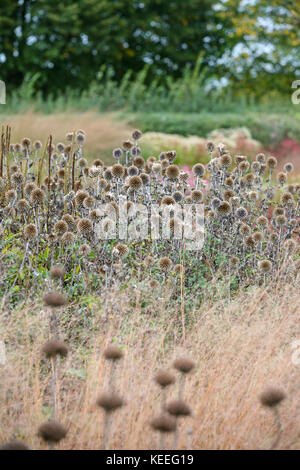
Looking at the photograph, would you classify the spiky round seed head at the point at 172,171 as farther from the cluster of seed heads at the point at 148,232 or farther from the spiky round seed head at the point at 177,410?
the spiky round seed head at the point at 177,410

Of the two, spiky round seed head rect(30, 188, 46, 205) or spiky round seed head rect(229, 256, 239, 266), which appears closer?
spiky round seed head rect(30, 188, 46, 205)

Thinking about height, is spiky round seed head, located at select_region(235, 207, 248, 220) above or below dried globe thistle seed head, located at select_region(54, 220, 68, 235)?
above

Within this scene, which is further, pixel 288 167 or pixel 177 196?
pixel 288 167

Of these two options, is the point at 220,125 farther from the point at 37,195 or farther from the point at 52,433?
the point at 52,433

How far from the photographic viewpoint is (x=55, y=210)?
4695mm

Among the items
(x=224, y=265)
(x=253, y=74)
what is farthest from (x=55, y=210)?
(x=253, y=74)

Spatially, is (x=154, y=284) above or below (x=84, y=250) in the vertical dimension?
below

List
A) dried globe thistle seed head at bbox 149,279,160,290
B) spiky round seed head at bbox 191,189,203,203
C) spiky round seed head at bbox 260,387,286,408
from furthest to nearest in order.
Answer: spiky round seed head at bbox 191,189,203,203, dried globe thistle seed head at bbox 149,279,160,290, spiky round seed head at bbox 260,387,286,408

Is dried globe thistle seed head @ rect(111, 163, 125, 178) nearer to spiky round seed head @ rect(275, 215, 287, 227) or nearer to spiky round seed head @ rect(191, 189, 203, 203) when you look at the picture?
spiky round seed head @ rect(191, 189, 203, 203)

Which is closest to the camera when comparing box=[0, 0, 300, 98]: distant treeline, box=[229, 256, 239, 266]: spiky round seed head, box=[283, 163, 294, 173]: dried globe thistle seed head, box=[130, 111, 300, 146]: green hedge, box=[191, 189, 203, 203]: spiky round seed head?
box=[229, 256, 239, 266]: spiky round seed head

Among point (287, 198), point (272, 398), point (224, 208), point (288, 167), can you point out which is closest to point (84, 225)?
point (224, 208)

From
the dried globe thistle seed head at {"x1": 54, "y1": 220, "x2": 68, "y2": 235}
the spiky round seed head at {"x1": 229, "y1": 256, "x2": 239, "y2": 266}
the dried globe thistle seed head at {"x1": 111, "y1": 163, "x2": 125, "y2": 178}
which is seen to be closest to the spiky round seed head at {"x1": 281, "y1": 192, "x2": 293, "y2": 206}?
the spiky round seed head at {"x1": 229, "y1": 256, "x2": 239, "y2": 266}

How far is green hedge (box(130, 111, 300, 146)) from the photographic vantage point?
1196 centimetres

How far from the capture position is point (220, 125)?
1227cm
